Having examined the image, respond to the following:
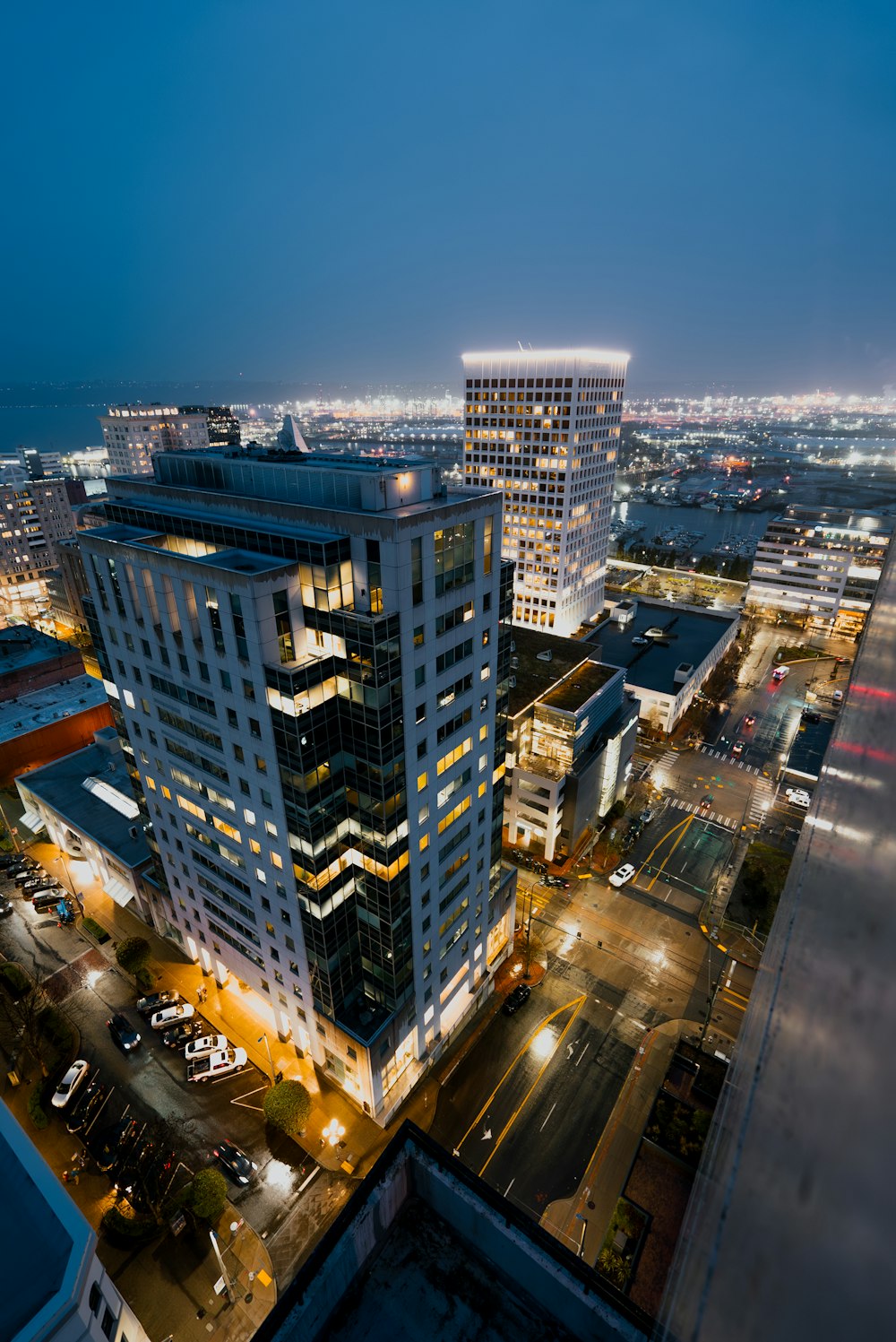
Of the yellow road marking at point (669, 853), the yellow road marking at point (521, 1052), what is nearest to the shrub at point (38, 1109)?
the yellow road marking at point (521, 1052)

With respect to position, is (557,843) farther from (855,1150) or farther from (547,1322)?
(855,1150)

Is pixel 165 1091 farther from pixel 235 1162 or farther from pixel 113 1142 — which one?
pixel 235 1162

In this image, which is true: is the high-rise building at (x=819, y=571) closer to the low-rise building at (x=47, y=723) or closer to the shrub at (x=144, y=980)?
the low-rise building at (x=47, y=723)

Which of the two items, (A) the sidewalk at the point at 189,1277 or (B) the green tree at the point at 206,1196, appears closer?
(A) the sidewalk at the point at 189,1277

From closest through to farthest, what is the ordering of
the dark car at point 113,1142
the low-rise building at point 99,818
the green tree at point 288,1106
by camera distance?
the green tree at point 288,1106, the dark car at point 113,1142, the low-rise building at point 99,818

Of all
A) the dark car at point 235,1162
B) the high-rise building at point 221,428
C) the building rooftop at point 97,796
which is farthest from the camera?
the high-rise building at point 221,428

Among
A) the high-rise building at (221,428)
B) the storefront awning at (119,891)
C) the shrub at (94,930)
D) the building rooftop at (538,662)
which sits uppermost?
the high-rise building at (221,428)

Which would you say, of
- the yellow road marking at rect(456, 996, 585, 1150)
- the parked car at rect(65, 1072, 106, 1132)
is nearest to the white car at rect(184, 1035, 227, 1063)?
the parked car at rect(65, 1072, 106, 1132)
